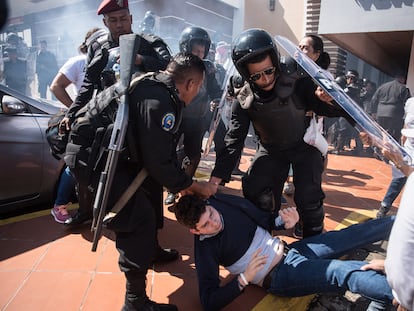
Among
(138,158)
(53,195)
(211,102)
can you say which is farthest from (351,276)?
(53,195)

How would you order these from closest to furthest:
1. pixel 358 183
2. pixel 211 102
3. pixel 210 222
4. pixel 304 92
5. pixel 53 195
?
pixel 210 222 → pixel 304 92 → pixel 53 195 → pixel 211 102 → pixel 358 183

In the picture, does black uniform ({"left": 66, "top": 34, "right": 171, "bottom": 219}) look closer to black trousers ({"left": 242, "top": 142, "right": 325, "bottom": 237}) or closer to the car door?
the car door

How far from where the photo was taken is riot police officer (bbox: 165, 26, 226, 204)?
3.38 metres

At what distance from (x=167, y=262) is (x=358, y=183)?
361 cm

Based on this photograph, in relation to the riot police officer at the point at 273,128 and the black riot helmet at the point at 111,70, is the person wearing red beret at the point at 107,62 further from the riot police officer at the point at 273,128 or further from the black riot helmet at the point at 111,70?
the riot police officer at the point at 273,128

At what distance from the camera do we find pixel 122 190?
181 centimetres

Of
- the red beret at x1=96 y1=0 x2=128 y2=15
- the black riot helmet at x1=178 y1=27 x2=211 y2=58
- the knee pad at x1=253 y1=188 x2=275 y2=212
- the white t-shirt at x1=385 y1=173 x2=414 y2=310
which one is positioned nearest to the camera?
the white t-shirt at x1=385 y1=173 x2=414 y2=310

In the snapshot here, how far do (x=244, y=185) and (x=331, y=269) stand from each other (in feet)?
3.14

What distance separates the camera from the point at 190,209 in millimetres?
1885

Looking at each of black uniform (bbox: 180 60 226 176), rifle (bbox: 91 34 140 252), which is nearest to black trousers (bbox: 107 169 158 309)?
rifle (bbox: 91 34 140 252)

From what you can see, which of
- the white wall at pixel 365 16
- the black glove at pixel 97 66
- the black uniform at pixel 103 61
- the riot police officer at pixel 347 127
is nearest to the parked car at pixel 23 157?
the black uniform at pixel 103 61

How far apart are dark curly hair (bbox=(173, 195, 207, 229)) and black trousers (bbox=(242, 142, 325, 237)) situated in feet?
2.53

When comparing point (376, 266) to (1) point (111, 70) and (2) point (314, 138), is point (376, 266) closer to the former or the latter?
(2) point (314, 138)

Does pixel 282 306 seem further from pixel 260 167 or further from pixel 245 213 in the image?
pixel 260 167
